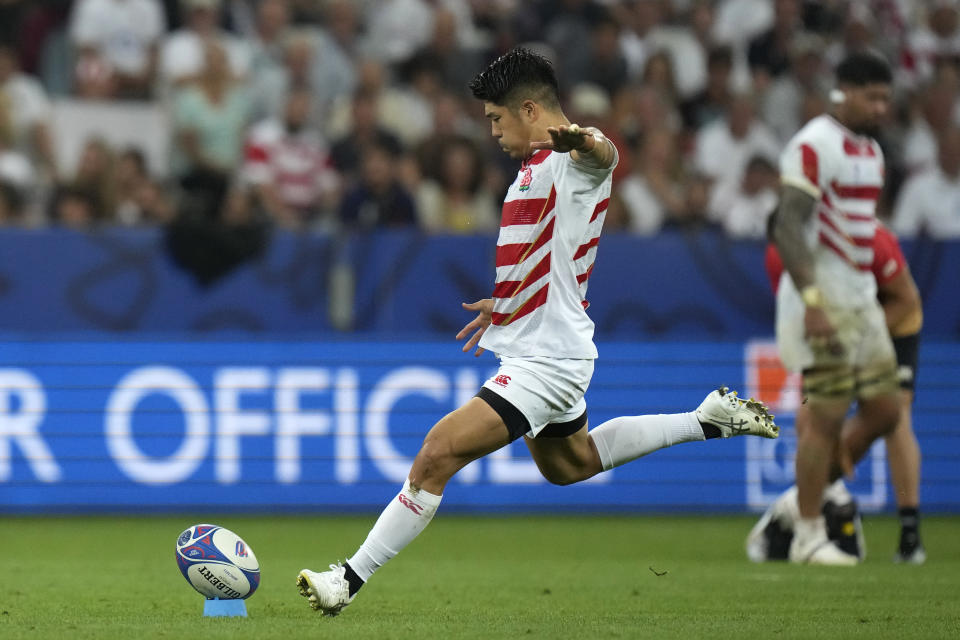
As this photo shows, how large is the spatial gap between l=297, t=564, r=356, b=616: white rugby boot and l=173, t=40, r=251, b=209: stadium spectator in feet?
22.8

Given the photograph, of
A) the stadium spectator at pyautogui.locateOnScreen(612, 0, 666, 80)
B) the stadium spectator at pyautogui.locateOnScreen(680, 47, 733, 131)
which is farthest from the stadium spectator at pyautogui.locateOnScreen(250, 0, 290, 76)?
the stadium spectator at pyautogui.locateOnScreen(680, 47, 733, 131)

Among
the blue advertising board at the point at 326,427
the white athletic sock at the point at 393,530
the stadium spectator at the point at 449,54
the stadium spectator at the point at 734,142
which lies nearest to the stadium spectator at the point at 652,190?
the stadium spectator at the point at 734,142

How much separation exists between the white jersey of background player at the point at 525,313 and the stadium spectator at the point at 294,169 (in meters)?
6.46

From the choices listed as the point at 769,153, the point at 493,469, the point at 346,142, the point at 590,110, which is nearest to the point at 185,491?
the point at 493,469

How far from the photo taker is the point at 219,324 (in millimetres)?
10719

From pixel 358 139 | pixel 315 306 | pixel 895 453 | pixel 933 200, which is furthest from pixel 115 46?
pixel 895 453

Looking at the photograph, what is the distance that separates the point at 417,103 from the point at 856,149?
6258mm

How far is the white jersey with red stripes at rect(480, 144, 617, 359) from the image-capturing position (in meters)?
5.73

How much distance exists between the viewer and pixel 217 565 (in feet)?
A: 18.5

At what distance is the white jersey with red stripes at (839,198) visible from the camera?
751 cm

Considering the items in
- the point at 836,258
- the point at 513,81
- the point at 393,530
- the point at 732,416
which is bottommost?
the point at 393,530

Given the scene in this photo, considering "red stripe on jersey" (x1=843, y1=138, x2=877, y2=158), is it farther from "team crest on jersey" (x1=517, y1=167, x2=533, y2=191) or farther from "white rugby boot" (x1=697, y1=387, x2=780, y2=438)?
"team crest on jersey" (x1=517, y1=167, x2=533, y2=191)

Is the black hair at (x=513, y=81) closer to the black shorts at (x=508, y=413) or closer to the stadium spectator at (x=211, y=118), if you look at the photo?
the black shorts at (x=508, y=413)

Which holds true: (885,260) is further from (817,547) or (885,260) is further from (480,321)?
(480,321)
